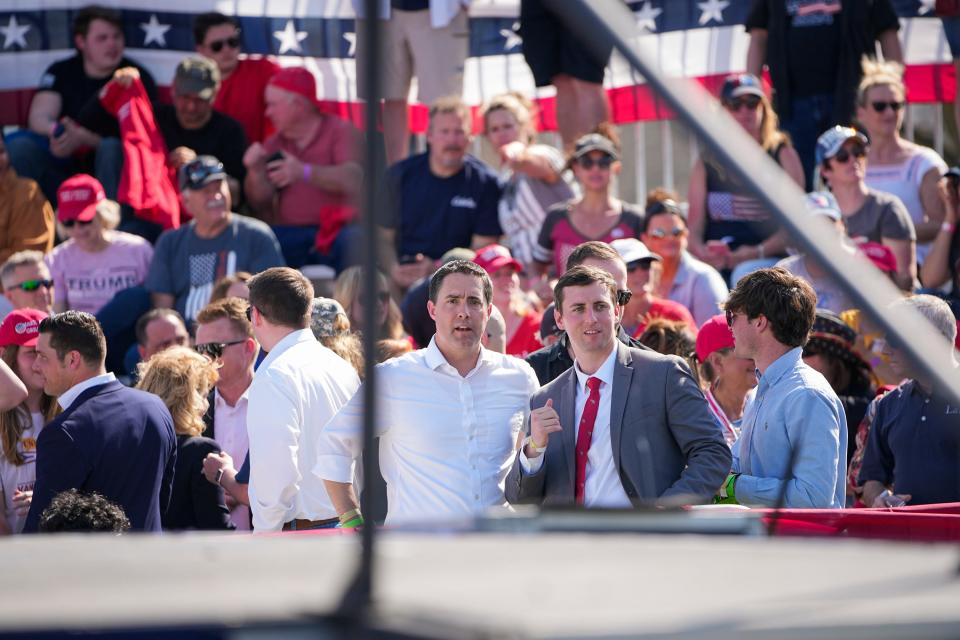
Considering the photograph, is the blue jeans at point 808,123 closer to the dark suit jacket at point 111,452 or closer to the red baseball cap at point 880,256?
the red baseball cap at point 880,256

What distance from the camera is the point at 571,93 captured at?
9742mm

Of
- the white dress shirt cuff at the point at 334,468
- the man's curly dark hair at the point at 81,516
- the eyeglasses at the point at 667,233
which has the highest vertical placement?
the eyeglasses at the point at 667,233

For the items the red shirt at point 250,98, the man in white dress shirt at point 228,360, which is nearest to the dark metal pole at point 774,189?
the man in white dress shirt at point 228,360

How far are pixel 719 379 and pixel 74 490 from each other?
8.39 feet

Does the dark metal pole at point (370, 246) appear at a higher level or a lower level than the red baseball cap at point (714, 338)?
higher

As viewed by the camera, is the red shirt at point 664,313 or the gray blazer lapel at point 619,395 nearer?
the gray blazer lapel at point 619,395

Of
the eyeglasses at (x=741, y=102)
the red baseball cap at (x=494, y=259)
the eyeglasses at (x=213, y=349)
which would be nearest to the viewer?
the eyeglasses at (x=213, y=349)

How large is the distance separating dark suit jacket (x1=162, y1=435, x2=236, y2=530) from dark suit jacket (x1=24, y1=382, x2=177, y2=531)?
1.02ft

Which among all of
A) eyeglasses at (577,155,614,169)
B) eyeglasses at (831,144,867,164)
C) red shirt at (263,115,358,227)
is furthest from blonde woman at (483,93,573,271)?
eyeglasses at (831,144,867,164)

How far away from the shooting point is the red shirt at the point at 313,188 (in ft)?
31.8

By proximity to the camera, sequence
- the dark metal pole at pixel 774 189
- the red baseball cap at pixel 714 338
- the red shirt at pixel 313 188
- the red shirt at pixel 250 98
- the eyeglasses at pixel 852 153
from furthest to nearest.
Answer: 1. the red shirt at pixel 250 98
2. the red shirt at pixel 313 188
3. the eyeglasses at pixel 852 153
4. the red baseball cap at pixel 714 338
5. the dark metal pole at pixel 774 189

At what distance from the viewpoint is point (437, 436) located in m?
4.92

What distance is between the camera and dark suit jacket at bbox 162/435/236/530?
577cm

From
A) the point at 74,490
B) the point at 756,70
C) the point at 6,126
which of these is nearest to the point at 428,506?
the point at 74,490
